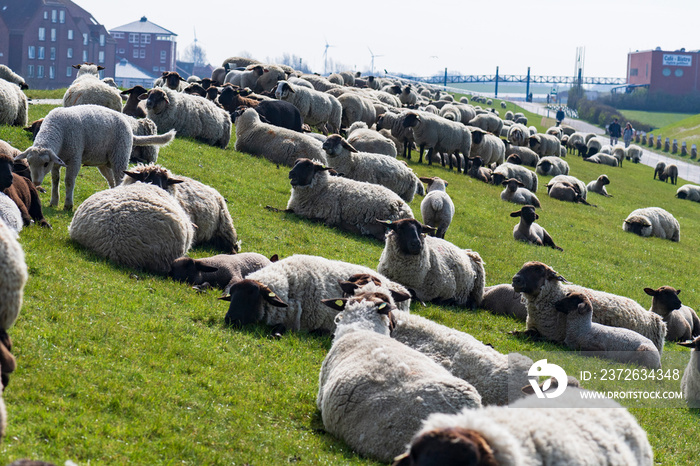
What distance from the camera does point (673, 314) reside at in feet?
38.4

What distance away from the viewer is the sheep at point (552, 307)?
9.84 metres

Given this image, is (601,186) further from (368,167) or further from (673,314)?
(673,314)

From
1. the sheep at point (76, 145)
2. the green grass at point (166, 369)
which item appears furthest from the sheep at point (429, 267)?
the sheep at point (76, 145)

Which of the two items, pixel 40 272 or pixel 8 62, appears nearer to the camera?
pixel 40 272

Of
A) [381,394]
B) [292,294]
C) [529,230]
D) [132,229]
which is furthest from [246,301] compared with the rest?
[529,230]

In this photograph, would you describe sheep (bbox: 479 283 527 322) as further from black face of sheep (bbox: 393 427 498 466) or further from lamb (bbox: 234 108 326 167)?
black face of sheep (bbox: 393 427 498 466)

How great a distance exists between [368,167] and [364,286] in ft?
31.0

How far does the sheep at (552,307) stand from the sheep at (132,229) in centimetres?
457

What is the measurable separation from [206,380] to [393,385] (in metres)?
1.63

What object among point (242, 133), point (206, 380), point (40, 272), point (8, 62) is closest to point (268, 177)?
point (242, 133)

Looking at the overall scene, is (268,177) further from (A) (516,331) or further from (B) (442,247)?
(A) (516,331)

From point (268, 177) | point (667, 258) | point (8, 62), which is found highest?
point (8, 62)

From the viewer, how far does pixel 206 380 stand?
6.06 meters

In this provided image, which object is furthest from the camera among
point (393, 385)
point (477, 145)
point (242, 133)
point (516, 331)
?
point (477, 145)
